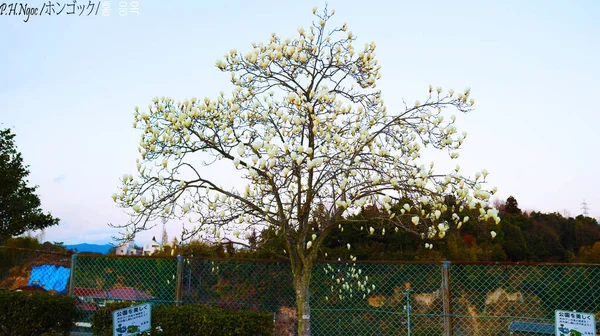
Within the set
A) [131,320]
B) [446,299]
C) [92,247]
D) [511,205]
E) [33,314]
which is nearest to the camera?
[131,320]

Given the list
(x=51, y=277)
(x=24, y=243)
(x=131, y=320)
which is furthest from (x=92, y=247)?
(x=131, y=320)

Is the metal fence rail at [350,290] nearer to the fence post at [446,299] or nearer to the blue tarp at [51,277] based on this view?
the blue tarp at [51,277]

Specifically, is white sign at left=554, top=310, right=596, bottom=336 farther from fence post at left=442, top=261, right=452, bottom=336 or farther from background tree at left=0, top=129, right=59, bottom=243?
background tree at left=0, top=129, right=59, bottom=243

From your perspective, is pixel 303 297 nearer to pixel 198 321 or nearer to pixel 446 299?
pixel 198 321

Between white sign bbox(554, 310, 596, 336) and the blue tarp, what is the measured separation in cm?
702

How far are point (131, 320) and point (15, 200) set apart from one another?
53.0 ft

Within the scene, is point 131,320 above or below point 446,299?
below

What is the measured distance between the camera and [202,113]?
5.54 m

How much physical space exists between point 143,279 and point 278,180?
3.05 m

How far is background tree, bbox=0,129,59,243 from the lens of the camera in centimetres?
1744

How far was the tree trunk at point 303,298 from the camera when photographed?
5.29 metres

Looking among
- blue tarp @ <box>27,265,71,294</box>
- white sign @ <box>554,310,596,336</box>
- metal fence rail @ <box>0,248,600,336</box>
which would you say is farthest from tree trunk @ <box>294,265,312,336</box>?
blue tarp @ <box>27,265,71,294</box>

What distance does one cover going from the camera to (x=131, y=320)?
15.8ft

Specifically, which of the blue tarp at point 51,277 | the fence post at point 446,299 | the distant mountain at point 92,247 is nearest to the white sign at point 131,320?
the blue tarp at point 51,277
